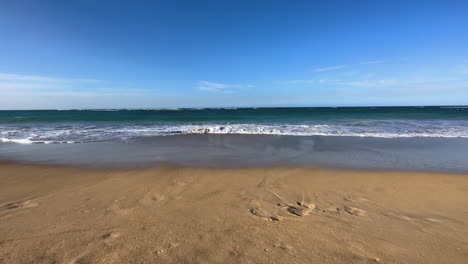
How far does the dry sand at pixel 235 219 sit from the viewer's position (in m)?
2.40

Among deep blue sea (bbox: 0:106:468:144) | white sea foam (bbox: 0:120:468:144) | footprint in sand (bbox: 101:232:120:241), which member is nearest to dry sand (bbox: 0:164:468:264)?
footprint in sand (bbox: 101:232:120:241)

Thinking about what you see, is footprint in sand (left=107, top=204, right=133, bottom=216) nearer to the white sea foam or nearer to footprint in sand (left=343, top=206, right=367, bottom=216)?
footprint in sand (left=343, top=206, right=367, bottom=216)

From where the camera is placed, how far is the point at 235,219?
3162mm

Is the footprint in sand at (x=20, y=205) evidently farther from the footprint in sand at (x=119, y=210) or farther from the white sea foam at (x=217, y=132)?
the white sea foam at (x=217, y=132)

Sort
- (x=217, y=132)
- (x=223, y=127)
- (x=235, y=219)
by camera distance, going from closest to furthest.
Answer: (x=235, y=219) → (x=217, y=132) → (x=223, y=127)

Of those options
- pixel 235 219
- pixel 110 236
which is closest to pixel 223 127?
pixel 235 219

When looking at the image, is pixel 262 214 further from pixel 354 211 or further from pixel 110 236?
pixel 110 236

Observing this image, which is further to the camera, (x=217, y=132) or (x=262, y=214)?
Result: (x=217, y=132)

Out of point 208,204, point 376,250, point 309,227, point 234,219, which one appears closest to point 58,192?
point 208,204

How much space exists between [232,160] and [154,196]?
3.42 metres

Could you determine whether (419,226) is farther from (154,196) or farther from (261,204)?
(154,196)

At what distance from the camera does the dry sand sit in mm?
2402

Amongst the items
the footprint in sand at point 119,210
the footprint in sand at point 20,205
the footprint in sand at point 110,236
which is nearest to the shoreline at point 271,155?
the footprint in sand at point 20,205

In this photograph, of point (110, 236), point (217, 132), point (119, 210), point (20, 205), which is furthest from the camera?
point (217, 132)
